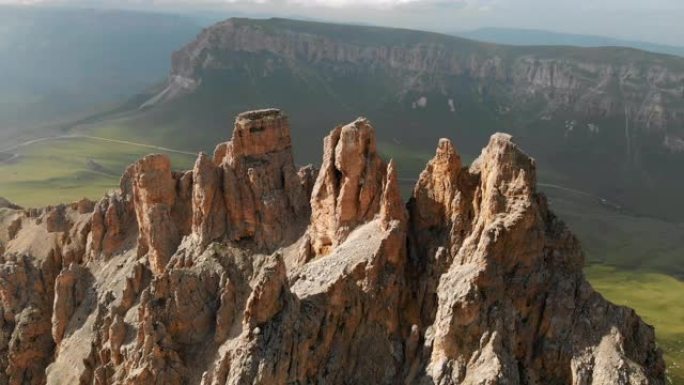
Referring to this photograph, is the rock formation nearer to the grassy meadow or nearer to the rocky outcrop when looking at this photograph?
the rocky outcrop

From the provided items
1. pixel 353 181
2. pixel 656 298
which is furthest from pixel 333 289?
pixel 656 298

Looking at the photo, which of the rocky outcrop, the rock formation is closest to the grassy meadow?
the rock formation

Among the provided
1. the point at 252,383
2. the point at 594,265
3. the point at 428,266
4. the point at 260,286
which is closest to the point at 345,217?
the point at 428,266

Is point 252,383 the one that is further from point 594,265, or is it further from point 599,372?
point 594,265

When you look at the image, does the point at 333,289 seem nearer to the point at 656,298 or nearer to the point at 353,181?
the point at 353,181

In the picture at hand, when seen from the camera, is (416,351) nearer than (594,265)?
Yes

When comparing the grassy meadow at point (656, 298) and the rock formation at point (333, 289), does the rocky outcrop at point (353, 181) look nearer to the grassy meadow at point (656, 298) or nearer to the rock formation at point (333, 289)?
the rock formation at point (333, 289)

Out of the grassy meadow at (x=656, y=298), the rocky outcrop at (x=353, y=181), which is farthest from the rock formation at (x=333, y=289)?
the grassy meadow at (x=656, y=298)

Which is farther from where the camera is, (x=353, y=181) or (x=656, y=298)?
(x=656, y=298)
